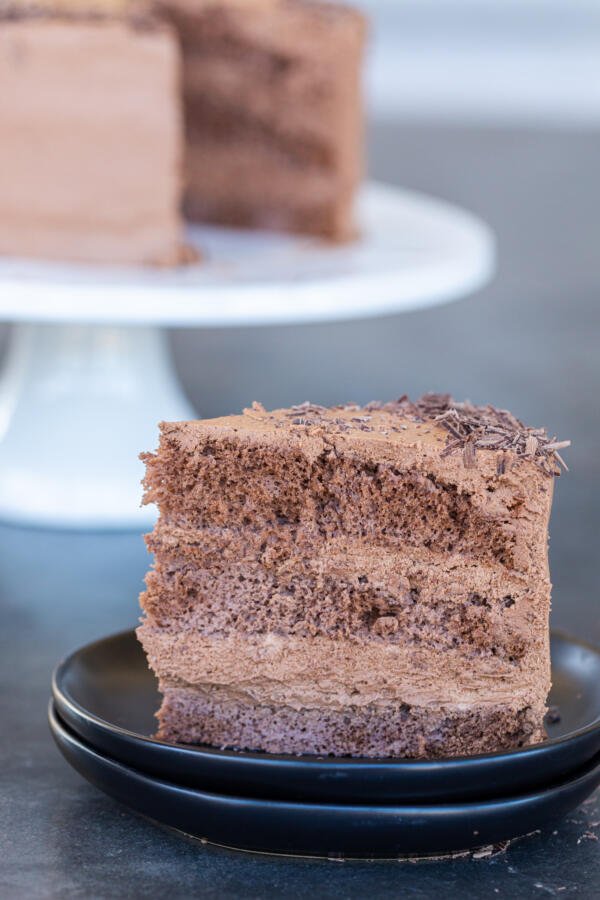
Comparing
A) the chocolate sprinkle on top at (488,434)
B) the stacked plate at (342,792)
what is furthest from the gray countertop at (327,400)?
the chocolate sprinkle on top at (488,434)

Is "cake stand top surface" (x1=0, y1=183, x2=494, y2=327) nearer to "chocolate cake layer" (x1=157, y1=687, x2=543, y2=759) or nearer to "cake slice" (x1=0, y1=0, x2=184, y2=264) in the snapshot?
"cake slice" (x1=0, y1=0, x2=184, y2=264)

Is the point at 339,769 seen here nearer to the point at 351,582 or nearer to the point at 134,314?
the point at 351,582

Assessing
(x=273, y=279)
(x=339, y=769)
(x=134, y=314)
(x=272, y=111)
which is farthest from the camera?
(x=272, y=111)

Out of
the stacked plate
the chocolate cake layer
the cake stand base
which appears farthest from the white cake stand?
the stacked plate

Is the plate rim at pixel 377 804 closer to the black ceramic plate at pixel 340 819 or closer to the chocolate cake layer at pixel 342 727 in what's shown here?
the black ceramic plate at pixel 340 819

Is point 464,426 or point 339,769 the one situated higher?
point 464,426

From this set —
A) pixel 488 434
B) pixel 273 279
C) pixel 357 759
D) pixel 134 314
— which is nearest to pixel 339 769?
pixel 357 759

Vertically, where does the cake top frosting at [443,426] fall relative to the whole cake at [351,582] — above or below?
above
